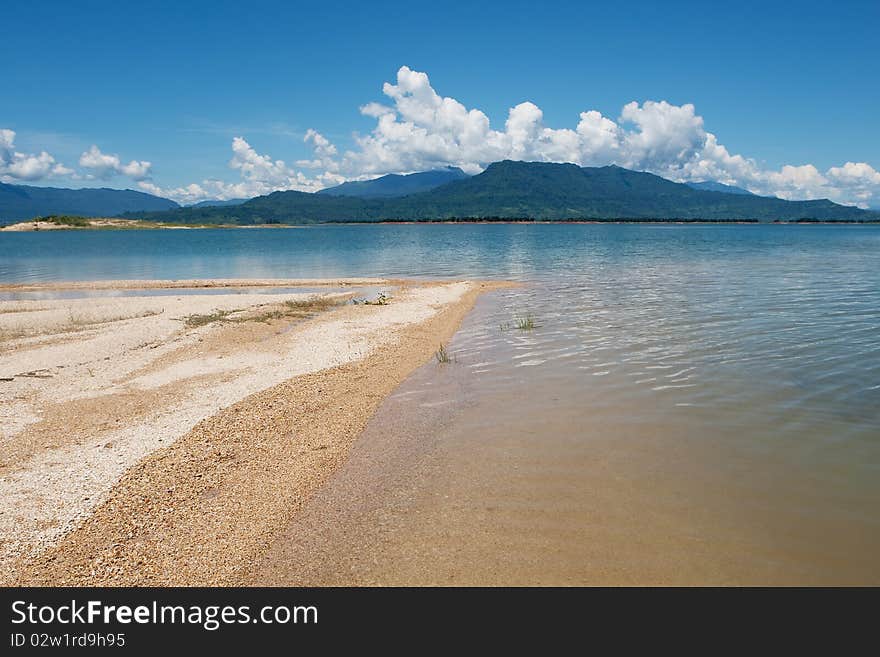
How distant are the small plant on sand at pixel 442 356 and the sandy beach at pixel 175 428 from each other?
0.63 metres

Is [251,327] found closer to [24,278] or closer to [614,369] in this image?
[614,369]

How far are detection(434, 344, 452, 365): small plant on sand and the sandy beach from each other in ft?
2.07

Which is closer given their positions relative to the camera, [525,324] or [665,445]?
[665,445]

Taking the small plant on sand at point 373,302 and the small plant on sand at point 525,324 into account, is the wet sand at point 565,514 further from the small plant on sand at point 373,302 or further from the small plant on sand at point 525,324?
the small plant on sand at point 373,302

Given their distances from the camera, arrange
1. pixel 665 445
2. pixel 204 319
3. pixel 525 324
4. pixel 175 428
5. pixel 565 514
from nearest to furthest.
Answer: pixel 565 514 < pixel 665 445 < pixel 175 428 < pixel 525 324 < pixel 204 319

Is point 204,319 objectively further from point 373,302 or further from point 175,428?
Answer: point 175,428

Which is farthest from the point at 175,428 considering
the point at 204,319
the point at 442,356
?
the point at 204,319

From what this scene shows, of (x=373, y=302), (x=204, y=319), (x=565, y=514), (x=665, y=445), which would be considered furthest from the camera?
(x=373, y=302)

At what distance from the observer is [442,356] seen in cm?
1911

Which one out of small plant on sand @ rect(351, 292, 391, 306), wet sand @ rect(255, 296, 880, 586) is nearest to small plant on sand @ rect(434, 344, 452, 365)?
wet sand @ rect(255, 296, 880, 586)

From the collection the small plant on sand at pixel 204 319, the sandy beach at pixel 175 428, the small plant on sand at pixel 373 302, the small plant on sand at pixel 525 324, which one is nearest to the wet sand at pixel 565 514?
the sandy beach at pixel 175 428

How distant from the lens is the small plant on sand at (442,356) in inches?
742

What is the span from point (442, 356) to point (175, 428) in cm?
918
